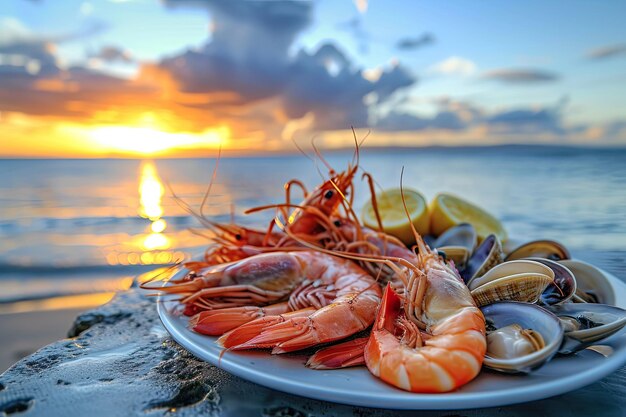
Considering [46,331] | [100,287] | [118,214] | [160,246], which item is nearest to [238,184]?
[118,214]

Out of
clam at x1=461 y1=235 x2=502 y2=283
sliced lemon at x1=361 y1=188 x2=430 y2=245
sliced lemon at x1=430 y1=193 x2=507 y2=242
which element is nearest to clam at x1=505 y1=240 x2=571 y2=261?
clam at x1=461 y1=235 x2=502 y2=283

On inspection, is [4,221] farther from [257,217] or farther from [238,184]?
[238,184]

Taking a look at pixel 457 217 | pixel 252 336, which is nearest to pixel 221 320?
pixel 252 336

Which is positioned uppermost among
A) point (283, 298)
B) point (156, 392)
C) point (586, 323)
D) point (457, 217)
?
point (457, 217)

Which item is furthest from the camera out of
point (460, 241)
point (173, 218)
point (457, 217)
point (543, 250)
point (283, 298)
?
point (173, 218)

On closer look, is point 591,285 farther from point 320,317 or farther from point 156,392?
point 156,392

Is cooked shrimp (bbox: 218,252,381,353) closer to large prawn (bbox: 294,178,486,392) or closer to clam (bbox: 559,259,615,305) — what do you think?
large prawn (bbox: 294,178,486,392)

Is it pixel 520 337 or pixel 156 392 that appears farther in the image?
pixel 156 392
